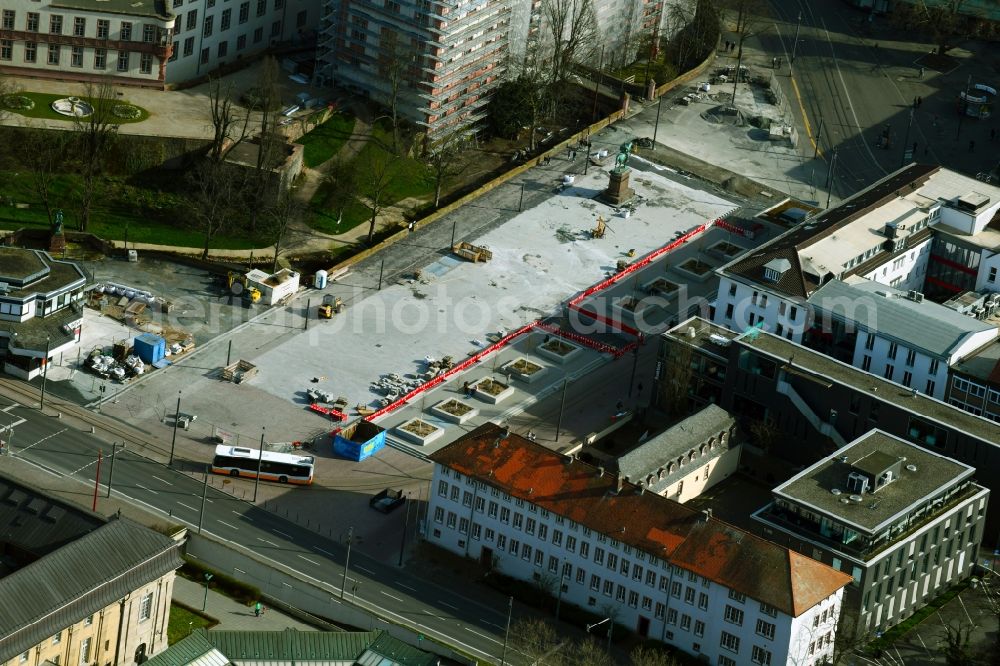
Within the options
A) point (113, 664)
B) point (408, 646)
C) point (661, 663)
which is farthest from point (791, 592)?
point (113, 664)

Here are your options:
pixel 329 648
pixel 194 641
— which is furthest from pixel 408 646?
pixel 194 641

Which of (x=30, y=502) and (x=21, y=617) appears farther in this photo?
(x=30, y=502)

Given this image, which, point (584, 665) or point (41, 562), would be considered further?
point (584, 665)

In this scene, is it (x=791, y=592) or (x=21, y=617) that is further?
(x=791, y=592)

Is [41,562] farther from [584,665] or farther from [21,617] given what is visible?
[584,665]

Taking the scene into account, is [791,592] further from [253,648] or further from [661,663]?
[253,648]

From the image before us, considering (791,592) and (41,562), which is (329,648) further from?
(791,592)

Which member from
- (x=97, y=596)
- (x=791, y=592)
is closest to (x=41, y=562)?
(x=97, y=596)
